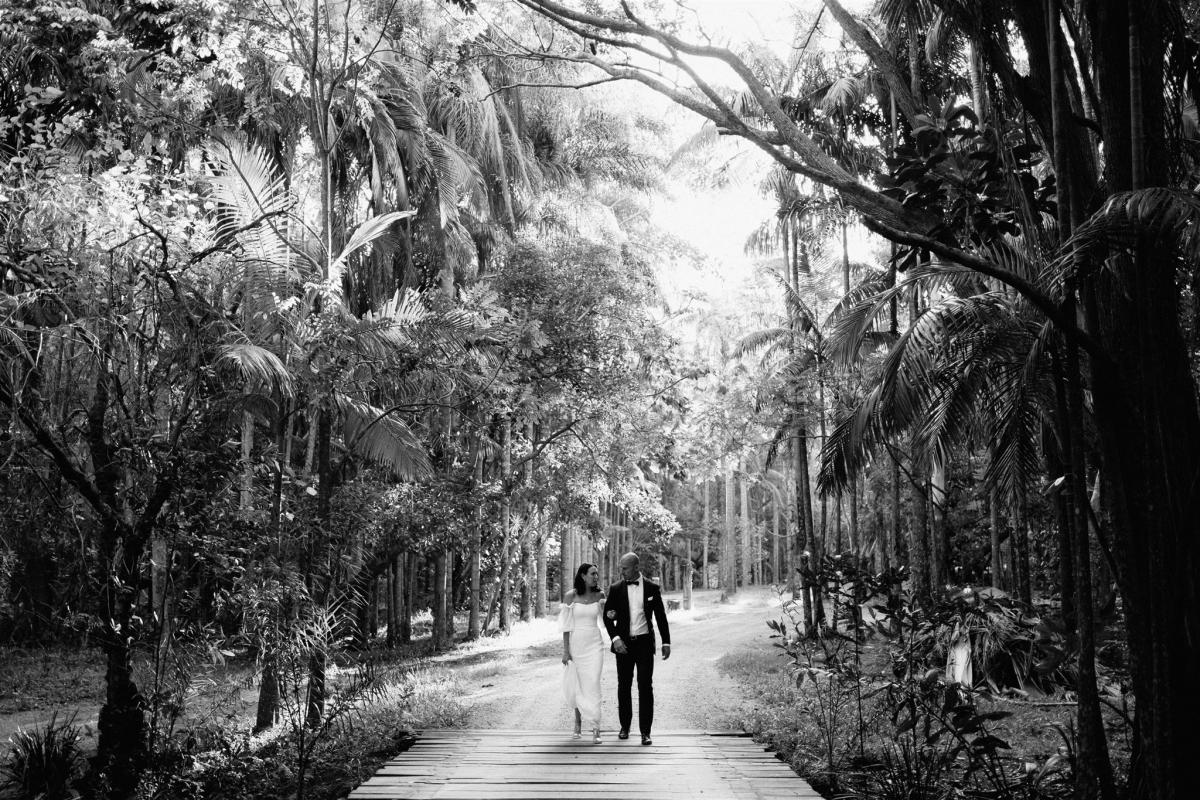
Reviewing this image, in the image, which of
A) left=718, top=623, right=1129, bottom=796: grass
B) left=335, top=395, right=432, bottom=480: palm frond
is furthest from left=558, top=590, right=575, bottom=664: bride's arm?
left=335, top=395, right=432, bottom=480: palm frond

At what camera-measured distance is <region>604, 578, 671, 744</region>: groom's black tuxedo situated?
8320mm

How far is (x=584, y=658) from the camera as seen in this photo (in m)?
8.60

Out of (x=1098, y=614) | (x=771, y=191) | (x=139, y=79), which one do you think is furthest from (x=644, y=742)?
(x=771, y=191)

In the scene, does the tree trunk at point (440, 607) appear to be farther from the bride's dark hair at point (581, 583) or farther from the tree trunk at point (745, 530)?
the tree trunk at point (745, 530)

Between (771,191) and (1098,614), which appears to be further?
(771,191)

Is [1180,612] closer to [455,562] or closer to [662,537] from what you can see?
[662,537]

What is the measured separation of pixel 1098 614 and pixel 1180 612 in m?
0.46

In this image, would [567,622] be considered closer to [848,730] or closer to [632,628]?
[632,628]

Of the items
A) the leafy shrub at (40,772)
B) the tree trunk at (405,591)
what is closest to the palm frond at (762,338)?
the tree trunk at (405,591)

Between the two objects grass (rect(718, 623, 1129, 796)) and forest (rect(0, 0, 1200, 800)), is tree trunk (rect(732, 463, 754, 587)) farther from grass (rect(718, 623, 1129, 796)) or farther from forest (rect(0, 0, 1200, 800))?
grass (rect(718, 623, 1129, 796))

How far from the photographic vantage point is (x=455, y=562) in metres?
30.1

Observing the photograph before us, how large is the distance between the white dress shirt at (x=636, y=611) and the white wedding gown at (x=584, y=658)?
1.44ft

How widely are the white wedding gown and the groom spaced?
0.21m

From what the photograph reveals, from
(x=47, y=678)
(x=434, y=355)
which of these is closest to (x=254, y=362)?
(x=434, y=355)
